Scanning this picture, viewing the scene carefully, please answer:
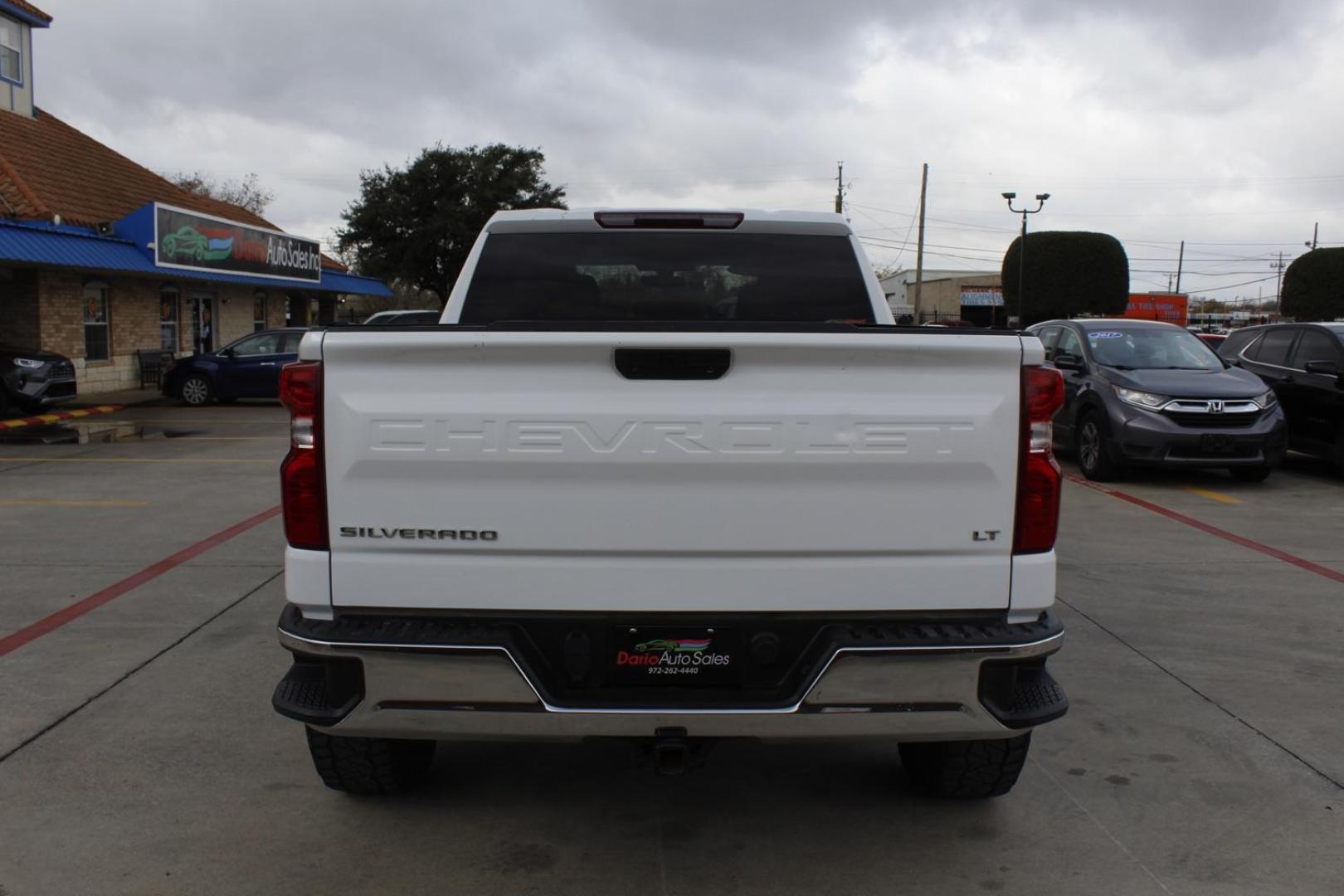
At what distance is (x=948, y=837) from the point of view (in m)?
3.62

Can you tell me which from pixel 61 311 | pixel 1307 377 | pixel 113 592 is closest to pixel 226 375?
pixel 61 311

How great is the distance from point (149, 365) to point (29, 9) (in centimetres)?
747

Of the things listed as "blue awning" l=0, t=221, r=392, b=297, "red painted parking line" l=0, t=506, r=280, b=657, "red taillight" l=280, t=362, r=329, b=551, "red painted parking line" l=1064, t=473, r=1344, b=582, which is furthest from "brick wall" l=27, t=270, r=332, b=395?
"red taillight" l=280, t=362, r=329, b=551

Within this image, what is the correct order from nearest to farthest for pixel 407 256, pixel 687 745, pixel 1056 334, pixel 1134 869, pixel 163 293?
pixel 687 745
pixel 1134 869
pixel 1056 334
pixel 163 293
pixel 407 256

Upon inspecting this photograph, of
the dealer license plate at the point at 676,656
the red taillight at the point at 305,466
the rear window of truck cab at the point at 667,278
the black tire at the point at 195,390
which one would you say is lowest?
the black tire at the point at 195,390

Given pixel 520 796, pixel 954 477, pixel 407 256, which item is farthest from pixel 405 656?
pixel 407 256

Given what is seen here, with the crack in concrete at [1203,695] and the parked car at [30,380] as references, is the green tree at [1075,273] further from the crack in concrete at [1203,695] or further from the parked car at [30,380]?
the crack in concrete at [1203,695]

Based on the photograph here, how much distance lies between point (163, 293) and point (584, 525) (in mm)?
24728

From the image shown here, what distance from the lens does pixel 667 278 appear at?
4867 mm

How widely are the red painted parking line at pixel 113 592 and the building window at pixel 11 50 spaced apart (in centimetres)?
1816

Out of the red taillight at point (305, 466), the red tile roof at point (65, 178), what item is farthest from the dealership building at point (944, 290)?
the red taillight at point (305, 466)

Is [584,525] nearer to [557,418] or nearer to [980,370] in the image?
[557,418]

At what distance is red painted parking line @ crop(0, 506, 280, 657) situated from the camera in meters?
5.74

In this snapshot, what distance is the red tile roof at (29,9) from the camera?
21658mm
